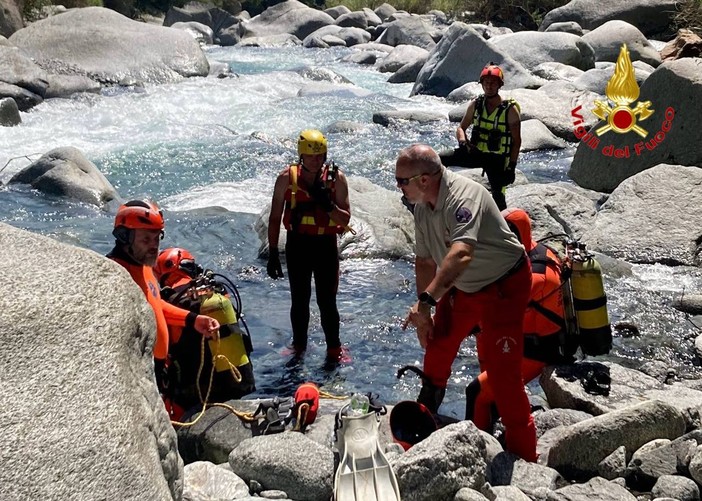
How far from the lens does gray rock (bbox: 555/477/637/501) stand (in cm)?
438

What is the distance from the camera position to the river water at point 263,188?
755cm

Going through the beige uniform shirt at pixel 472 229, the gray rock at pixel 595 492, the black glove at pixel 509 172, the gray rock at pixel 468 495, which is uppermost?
the beige uniform shirt at pixel 472 229

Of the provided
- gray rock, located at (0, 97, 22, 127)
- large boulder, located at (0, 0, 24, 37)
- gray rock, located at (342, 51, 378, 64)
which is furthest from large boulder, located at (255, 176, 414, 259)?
gray rock, located at (342, 51, 378, 64)

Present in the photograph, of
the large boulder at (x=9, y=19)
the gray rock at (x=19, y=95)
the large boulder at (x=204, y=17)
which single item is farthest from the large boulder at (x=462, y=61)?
the large boulder at (x=204, y=17)

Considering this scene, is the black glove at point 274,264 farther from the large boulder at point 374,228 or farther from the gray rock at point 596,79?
the gray rock at point 596,79

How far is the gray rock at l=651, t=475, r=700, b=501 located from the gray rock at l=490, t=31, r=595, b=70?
59.9 ft

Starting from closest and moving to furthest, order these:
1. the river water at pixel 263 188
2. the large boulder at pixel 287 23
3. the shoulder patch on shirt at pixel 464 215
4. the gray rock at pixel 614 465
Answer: the shoulder patch on shirt at pixel 464 215
the gray rock at pixel 614 465
the river water at pixel 263 188
the large boulder at pixel 287 23

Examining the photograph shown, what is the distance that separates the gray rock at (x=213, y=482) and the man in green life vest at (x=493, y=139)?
5.74 meters

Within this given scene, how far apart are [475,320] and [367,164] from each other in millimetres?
9153

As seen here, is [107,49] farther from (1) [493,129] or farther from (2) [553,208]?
(2) [553,208]

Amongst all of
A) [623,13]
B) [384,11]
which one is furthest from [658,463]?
[384,11]

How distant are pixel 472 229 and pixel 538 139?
1137 centimetres

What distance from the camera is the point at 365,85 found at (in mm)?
22953

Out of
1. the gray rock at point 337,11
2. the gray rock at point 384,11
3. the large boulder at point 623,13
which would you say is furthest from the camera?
the gray rock at point 337,11
